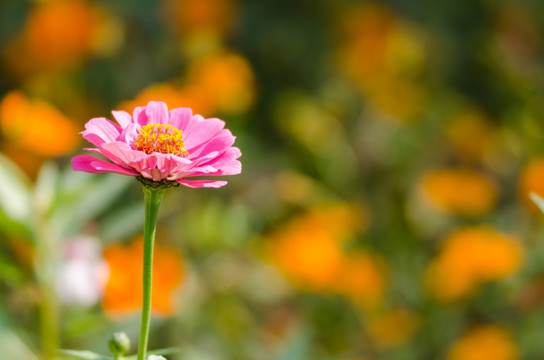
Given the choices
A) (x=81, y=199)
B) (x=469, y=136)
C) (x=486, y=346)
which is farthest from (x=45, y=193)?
(x=469, y=136)

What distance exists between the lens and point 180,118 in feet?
1.14

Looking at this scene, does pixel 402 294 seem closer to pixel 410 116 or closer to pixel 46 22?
pixel 410 116

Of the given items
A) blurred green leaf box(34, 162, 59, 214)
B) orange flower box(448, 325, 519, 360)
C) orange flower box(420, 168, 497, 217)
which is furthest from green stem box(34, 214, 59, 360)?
orange flower box(420, 168, 497, 217)

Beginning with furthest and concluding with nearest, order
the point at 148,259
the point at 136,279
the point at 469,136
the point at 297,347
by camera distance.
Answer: the point at 469,136 → the point at 136,279 → the point at 297,347 → the point at 148,259

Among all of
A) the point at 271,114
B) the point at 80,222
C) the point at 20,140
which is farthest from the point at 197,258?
the point at 271,114

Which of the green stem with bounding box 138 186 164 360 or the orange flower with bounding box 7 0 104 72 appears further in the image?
the orange flower with bounding box 7 0 104 72

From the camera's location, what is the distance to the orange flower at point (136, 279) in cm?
75

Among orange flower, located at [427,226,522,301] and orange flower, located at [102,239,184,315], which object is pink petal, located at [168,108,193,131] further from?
orange flower, located at [427,226,522,301]

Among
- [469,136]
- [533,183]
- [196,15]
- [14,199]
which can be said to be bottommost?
[14,199]

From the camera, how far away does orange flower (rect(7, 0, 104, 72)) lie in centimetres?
121

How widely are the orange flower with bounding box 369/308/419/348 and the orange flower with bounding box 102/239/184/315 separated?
296mm

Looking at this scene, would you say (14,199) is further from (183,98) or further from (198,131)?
(183,98)

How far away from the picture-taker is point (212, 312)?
965 mm

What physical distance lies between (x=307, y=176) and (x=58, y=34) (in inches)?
18.1
